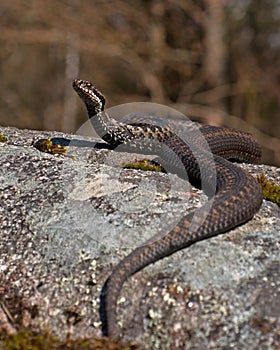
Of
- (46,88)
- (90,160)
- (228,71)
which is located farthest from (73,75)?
(90,160)

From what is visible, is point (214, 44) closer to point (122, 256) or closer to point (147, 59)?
point (147, 59)

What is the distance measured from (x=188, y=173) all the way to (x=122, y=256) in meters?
2.41

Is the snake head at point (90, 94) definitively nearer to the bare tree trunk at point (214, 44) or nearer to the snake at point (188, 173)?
the snake at point (188, 173)

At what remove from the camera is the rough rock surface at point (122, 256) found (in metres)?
4.95

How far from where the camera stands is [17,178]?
→ 23.0ft

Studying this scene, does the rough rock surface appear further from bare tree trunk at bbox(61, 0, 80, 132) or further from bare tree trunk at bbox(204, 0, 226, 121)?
bare tree trunk at bbox(204, 0, 226, 121)

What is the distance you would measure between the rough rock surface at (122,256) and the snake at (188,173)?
0.12 m

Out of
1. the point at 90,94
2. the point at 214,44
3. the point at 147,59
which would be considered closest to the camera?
the point at 90,94

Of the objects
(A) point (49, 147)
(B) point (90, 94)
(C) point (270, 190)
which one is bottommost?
(A) point (49, 147)

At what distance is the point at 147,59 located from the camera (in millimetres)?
22922

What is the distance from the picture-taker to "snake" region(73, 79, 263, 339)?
5.35 metres

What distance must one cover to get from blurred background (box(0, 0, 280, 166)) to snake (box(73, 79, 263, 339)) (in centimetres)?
1224

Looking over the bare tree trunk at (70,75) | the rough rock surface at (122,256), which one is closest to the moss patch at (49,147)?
the rough rock surface at (122,256)

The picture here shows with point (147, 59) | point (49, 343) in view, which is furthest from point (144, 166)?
point (147, 59)
